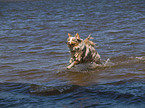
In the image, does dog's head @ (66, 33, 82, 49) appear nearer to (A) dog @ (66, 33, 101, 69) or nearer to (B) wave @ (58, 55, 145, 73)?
(A) dog @ (66, 33, 101, 69)

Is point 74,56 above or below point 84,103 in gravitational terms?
above

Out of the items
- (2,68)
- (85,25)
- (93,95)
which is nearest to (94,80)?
(93,95)

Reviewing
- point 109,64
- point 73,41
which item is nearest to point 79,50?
point 73,41

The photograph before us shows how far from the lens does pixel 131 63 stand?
34.0 feet

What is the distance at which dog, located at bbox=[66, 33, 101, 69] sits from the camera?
8281mm

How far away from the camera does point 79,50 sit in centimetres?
848

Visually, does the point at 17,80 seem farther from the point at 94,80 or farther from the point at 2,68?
the point at 94,80

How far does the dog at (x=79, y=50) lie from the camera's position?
8.28 meters

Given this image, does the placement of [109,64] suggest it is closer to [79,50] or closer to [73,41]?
[79,50]

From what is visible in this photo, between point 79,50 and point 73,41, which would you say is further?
point 79,50

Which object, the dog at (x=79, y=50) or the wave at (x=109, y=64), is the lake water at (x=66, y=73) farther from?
the dog at (x=79, y=50)

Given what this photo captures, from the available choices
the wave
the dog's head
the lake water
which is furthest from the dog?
the lake water

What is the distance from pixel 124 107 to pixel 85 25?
13.9 meters

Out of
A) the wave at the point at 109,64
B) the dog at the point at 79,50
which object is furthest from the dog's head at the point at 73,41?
the wave at the point at 109,64
